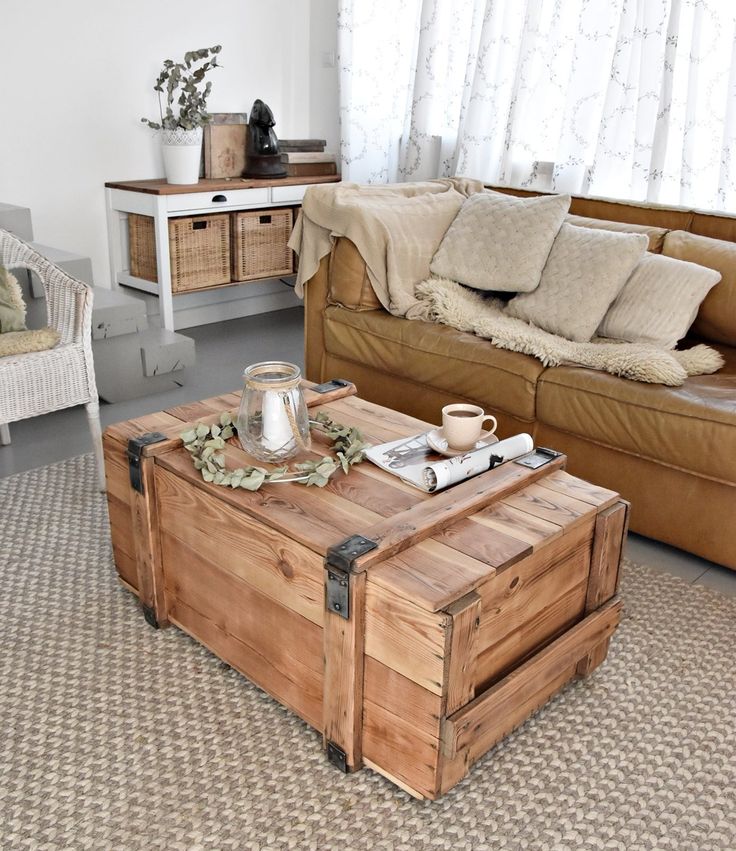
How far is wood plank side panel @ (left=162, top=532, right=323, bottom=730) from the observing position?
5.09ft

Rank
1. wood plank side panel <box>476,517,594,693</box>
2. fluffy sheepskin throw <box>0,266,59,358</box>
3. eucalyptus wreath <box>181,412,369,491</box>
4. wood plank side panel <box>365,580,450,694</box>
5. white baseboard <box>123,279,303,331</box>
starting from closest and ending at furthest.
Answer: wood plank side panel <box>365,580,450,694</box>
wood plank side panel <box>476,517,594,693</box>
eucalyptus wreath <box>181,412,369,491</box>
fluffy sheepskin throw <box>0,266,59,358</box>
white baseboard <box>123,279,303,331</box>

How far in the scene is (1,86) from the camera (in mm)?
3461

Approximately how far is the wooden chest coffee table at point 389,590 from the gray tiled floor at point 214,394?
1.85 feet

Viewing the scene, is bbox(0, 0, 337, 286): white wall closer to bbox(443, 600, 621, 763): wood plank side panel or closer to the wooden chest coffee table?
the wooden chest coffee table

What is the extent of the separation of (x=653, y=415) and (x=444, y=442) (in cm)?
67

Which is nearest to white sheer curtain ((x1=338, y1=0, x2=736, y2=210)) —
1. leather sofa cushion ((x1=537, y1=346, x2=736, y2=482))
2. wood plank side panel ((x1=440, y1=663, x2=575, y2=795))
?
leather sofa cushion ((x1=537, y1=346, x2=736, y2=482))

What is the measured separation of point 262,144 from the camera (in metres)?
4.02

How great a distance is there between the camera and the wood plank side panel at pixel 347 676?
4.60 ft

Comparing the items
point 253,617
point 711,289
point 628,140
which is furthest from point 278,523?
point 628,140

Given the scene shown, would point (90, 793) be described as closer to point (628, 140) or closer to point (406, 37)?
point (628, 140)

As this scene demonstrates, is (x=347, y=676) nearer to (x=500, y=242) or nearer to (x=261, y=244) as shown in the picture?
(x=500, y=242)

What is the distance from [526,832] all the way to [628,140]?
2703 millimetres

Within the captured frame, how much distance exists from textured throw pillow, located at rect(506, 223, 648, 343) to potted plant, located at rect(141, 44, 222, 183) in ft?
5.58

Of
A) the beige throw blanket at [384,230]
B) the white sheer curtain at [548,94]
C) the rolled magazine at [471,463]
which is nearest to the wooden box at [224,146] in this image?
the white sheer curtain at [548,94]
